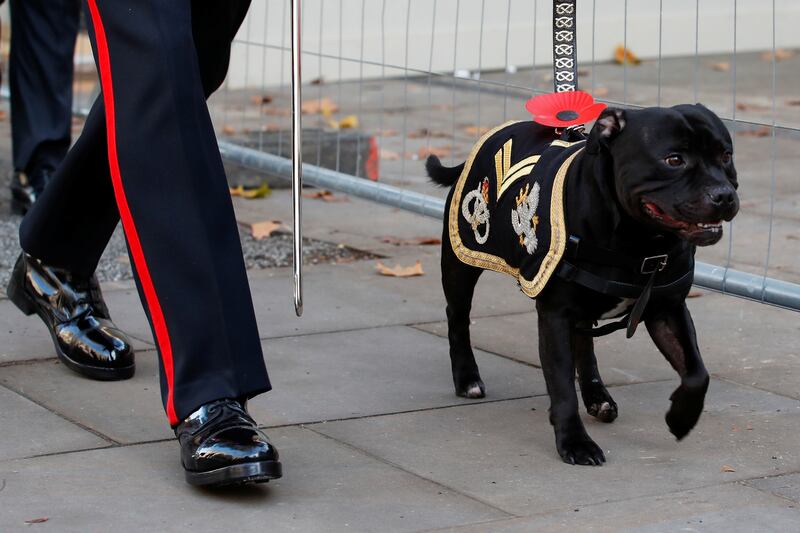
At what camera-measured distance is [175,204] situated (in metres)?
3.26

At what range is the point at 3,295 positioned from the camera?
5109 millimetres

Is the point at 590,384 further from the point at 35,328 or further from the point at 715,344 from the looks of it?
the point at 35,328

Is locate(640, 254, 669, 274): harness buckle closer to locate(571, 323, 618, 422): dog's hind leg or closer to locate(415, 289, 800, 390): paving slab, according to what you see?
locate(571, 323, 618, 422): dog's hind leg

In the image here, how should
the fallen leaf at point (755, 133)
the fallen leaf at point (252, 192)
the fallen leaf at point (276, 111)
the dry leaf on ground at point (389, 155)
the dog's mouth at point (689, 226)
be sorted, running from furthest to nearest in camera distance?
the fallen leaf at point (276, 111) → the fallen leaf at point (755, 133) → the dry leaf on ground at point (389, 155) → the fallen leaf at point (252, 192) → the dog's mouth at point (689, 226)

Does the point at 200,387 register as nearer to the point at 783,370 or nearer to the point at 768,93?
the point at 783,370

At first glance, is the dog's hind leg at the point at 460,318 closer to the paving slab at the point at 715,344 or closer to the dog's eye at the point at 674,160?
the paving slab at the point at 715,344

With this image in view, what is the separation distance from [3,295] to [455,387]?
196 centimetres

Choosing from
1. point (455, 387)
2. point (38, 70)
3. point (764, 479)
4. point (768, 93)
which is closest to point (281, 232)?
point (38, 70)

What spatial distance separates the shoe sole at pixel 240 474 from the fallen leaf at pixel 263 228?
3.09m

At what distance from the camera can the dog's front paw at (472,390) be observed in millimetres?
4055

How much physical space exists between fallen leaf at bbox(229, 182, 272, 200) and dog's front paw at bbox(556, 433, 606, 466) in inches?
156

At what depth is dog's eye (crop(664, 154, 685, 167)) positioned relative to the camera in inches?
129

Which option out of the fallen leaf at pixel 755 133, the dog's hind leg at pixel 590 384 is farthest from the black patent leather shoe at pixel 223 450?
the fallen leaf at pixel 755 133

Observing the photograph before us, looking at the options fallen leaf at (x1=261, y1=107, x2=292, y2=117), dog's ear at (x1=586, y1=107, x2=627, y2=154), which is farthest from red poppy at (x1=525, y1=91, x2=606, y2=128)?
fallen leaf at (x1=261, y1=107, x2=292, y2=117)
